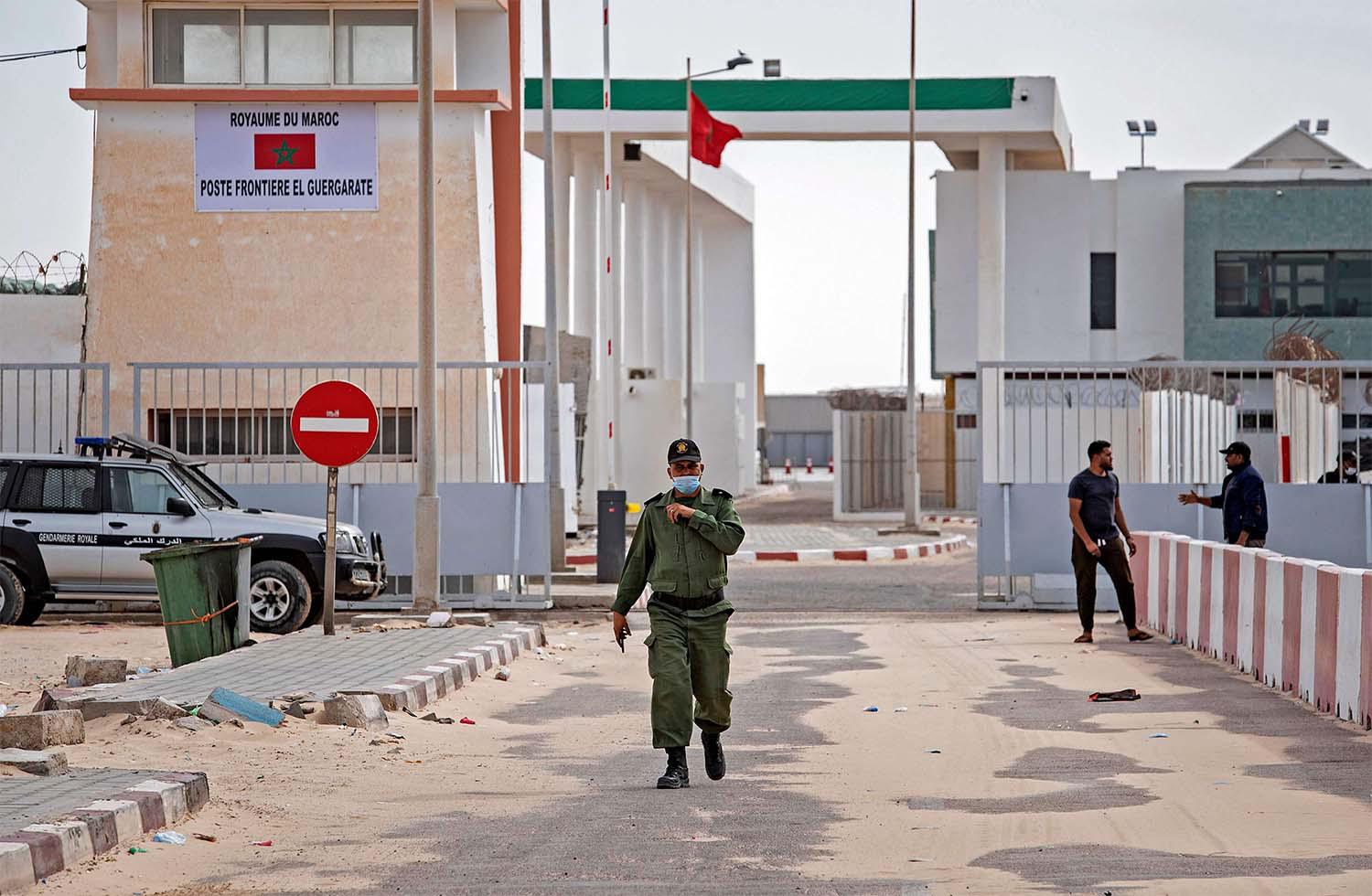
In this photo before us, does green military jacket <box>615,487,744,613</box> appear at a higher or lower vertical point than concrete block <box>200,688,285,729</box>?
higher

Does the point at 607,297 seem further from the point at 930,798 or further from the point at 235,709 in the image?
the point at 930,798

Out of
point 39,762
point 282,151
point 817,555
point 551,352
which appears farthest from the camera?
point 817,555

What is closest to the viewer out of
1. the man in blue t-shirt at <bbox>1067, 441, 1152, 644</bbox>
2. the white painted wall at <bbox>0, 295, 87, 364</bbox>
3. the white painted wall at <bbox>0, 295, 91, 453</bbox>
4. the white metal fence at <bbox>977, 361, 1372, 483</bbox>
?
the man in blue t-shirt at <bbox>1067, 441, 1152, 644</bbox>

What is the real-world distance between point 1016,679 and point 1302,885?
299 inches

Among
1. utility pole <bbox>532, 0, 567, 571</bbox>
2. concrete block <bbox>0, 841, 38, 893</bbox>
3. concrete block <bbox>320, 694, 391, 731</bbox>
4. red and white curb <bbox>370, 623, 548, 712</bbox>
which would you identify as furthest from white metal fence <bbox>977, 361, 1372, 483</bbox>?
concrete block <bbox>0, 841, 38, 893</bbox>

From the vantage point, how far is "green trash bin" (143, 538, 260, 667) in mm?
14102

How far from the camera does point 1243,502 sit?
17.8 m

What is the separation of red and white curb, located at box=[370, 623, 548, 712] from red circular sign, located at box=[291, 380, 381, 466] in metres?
1.92

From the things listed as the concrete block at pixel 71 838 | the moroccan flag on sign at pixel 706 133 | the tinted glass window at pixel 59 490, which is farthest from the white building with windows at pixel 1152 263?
the concrete block at pixel 71 838

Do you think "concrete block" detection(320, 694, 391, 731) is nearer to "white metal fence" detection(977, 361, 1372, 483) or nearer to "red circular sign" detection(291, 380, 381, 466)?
"red circular sign" detection(291, 380, 381, 466)

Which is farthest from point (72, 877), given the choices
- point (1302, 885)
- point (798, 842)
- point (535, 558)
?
point (535, 558)

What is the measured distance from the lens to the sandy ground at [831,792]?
707 centimetres

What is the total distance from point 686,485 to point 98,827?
11.5 feet

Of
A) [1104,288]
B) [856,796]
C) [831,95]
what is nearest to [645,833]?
[856,796]
